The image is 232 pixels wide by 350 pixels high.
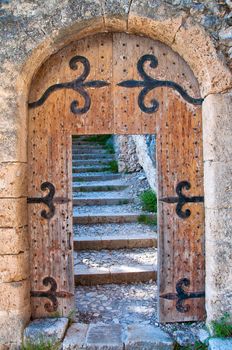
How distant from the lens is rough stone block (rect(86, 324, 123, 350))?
2486 mm

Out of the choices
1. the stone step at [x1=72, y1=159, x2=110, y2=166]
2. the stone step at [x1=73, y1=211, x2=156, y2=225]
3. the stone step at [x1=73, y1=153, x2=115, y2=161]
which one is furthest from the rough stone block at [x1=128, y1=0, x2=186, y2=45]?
the stone step at [x1=73, y1=153, x2=115, y2=161]

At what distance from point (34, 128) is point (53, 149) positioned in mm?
227

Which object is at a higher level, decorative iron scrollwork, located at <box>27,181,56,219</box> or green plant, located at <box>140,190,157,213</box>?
decorative iron scrollwork, located at <box>27,181,56,219</box>

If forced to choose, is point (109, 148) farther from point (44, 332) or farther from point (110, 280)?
point (44, 332)

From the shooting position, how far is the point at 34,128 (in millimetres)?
2766

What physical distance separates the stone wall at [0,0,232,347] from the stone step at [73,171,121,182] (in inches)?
180

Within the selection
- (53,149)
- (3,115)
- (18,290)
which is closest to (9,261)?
(18,290)

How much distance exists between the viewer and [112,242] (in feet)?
14.5

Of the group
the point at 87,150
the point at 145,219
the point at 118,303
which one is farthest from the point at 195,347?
the point at 87,150

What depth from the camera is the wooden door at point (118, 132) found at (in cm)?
277

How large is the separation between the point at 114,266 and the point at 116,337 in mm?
1370

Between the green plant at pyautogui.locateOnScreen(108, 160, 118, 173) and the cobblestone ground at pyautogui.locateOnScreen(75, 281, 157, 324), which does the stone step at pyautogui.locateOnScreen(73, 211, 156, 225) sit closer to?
the cobblestone ground at pyautogui.locateOnScreen(75, 281, 157, 324)

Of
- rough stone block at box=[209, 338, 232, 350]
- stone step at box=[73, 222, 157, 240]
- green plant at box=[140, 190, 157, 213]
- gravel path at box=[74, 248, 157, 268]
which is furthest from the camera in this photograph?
green plant at box=[140, 190, 157, 213]

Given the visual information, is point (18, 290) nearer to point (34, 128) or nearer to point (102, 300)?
point (102, 300)
